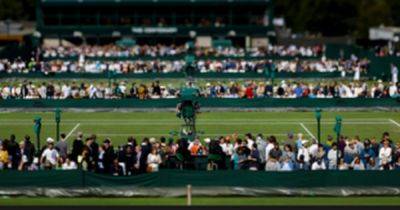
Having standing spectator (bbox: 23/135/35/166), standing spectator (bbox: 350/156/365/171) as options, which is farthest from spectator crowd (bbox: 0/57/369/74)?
standing spectator (bbox: 23/135/35/166)

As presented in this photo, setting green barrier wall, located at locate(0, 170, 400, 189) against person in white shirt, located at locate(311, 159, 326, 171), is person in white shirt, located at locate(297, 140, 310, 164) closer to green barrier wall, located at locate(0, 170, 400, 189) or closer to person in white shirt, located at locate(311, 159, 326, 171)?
person in white shirt, located at locate(311, 159, 326, 171)

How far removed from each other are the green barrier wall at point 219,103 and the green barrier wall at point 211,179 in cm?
2343

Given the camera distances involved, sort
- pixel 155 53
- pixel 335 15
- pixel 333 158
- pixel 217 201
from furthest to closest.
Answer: pixel 335 15 < pixel 155 53 < pixel 333 158 < pixel 217 201

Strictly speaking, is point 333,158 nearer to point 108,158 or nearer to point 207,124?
point 108,158

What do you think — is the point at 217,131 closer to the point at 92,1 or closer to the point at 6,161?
the point at 6,161

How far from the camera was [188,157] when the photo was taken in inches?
1260

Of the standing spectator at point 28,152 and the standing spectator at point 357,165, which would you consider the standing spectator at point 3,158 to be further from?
the standing spectator at point 357,165

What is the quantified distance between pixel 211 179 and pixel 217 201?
0.81m

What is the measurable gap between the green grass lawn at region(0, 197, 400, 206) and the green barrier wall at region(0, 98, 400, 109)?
23.8 meters

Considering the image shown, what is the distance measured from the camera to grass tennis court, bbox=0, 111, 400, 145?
45719 mm

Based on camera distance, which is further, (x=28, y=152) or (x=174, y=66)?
(x=174, y=66)

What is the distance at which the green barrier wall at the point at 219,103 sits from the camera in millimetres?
53188

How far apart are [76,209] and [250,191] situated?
5.50m

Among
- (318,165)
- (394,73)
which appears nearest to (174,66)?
(394,73)
